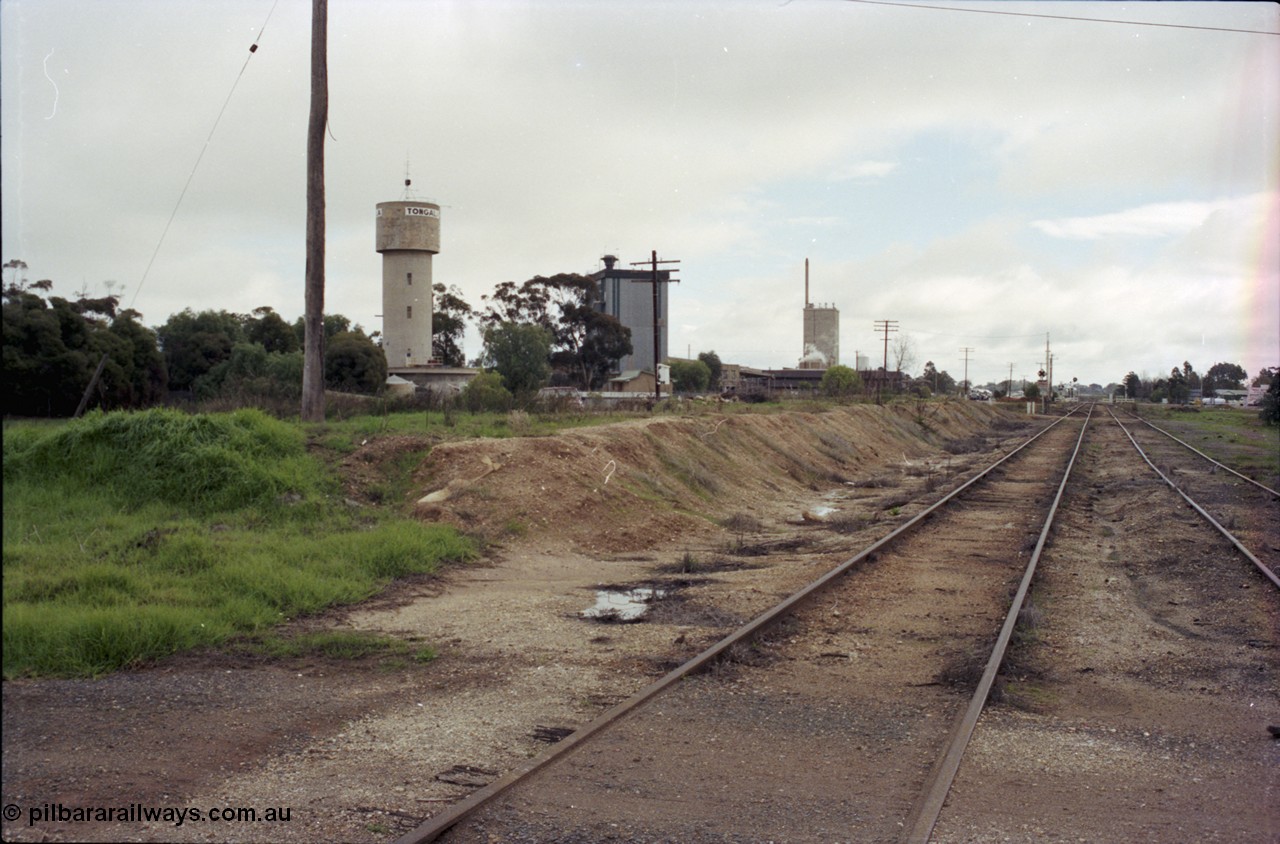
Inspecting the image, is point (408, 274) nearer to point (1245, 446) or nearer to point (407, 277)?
point (407, 277)

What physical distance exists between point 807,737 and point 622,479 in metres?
11.0

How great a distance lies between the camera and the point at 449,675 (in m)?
7.59

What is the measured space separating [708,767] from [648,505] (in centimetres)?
1063

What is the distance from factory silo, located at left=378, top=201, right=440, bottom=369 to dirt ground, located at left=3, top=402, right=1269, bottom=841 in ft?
149

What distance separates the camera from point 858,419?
142 feet

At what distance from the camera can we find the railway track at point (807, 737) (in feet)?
16.2

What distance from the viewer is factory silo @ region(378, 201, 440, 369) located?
62188 millimetres

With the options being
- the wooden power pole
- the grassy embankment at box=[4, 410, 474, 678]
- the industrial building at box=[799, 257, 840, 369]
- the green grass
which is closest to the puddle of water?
the green grass

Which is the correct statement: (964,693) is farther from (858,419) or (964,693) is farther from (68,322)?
(858,419)

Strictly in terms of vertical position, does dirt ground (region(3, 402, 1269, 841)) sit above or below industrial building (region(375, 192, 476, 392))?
below

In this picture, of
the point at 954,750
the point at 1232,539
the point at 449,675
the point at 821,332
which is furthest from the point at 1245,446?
the point at 821,332

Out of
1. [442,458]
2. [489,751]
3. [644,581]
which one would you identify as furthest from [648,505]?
[489,751]

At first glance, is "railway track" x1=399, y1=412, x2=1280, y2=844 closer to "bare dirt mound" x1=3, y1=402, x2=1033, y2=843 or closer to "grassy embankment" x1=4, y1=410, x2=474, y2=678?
"bare dirt mound" x1=3, y1=402, x2=1033, y2=843

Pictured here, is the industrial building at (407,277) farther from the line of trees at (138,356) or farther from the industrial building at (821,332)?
the industrial building at (821,332)
